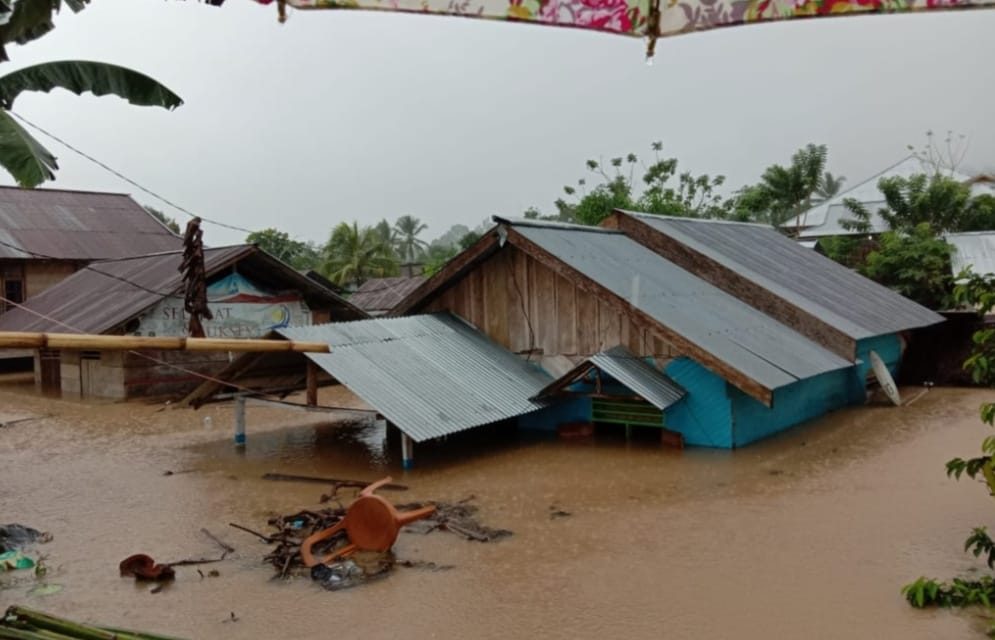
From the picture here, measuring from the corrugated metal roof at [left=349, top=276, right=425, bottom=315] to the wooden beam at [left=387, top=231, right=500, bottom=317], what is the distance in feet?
44.5

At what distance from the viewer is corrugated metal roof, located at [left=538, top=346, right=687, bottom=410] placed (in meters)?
12.1

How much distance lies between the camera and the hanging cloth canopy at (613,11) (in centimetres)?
268

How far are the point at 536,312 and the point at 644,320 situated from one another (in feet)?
7.92

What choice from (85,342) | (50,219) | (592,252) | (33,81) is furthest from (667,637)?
(50,219)

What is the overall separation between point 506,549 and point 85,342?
4294 millimetres

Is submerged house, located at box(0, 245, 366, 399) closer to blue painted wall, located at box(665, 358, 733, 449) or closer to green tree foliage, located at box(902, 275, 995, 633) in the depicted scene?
blue painted wall, located at box(665, 358, 733, 449)

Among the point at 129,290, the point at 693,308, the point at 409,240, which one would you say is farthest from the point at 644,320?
the point at 409,240

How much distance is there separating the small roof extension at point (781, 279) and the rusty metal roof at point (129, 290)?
29.4 ft

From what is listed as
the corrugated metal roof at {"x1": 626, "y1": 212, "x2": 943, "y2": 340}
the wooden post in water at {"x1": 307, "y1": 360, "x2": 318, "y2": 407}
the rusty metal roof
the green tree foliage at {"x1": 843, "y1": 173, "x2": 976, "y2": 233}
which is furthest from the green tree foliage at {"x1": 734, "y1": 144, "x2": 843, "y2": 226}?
the wooden post in water at {"x1": 307, "y1": 360, "x2": 318, "y2": 407}

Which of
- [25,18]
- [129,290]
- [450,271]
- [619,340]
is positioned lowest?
[619,340]

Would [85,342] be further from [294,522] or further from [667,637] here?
[667,637]

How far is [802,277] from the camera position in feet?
63.4

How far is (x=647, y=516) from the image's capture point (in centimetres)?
924

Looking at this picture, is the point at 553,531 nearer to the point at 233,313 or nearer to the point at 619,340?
the point at 619,340
